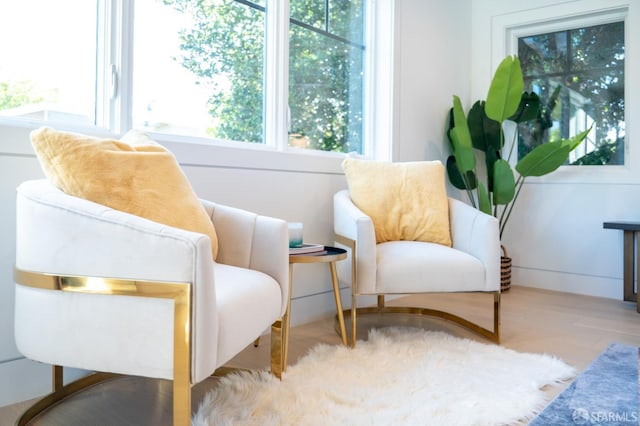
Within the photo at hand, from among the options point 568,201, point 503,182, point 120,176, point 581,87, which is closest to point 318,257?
point 120,176

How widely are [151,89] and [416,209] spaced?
1453mm

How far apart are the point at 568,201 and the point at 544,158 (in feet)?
2.40

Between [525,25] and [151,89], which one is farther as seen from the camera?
[525,25]

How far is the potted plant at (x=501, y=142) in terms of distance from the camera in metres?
3.09

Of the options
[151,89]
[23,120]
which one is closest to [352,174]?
[151,89]

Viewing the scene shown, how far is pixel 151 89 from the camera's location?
2088 mm

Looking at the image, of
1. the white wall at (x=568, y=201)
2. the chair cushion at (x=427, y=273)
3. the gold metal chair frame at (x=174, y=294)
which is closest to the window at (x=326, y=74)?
the chair cushion at (x=427, y=273)

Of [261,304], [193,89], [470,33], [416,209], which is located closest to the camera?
[261,304]

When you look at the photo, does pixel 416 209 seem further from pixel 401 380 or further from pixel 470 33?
pixel 470 33

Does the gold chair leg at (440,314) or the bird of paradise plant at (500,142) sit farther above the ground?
the bird of paradise plant at (500,142)

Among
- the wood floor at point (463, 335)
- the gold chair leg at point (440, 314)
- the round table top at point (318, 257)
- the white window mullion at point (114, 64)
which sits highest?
the white window mullion at point (114, 64)

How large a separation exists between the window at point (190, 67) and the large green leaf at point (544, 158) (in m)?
1.16

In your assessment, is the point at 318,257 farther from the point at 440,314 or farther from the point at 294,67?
the point at 294,67

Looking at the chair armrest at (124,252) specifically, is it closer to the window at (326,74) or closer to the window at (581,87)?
the window at (326,74)
